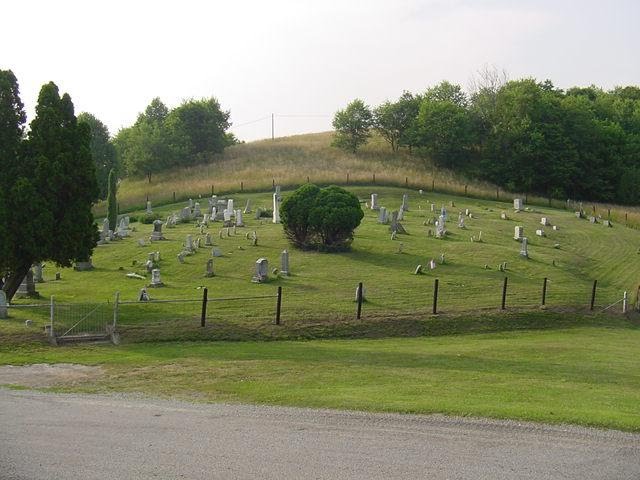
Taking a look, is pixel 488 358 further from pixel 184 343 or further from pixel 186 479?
pixel 186 479

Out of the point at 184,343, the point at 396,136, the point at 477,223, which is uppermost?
the point at 396,136

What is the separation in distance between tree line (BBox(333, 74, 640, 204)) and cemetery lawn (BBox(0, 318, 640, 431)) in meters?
57.2

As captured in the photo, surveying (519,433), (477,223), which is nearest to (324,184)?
(477,223)

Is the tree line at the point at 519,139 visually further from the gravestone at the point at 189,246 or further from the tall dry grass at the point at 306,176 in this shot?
the gravestone at the point at 189,246

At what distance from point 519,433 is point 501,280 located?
20.6m

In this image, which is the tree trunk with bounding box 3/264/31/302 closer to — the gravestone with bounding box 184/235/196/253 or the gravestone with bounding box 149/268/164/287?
the gravestone with bounding box 149/268/164/287

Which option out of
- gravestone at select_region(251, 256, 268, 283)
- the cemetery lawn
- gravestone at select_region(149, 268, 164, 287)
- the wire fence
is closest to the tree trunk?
the wire fence

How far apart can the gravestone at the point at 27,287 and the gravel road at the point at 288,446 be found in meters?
15.9

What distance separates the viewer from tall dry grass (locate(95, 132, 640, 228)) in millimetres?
67750

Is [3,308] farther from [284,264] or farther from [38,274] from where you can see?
[284,264]

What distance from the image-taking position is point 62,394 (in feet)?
48.4

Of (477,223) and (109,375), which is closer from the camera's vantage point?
(109,375)

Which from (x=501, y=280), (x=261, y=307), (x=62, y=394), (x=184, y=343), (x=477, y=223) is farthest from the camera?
(x=477, y=223)

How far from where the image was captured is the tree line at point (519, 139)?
3137 inches
